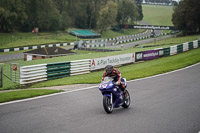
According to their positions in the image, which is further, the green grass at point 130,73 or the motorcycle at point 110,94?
the green grass at point 130,73

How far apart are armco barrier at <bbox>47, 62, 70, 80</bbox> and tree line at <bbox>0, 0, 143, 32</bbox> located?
183ft

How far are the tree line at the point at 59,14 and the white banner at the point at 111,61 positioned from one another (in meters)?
50.3

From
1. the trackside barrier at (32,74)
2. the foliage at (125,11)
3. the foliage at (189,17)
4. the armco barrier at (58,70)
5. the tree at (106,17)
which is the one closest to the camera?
the trackside barrier at (32,74)

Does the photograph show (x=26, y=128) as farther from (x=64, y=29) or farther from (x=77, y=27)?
(x=77, y=27)

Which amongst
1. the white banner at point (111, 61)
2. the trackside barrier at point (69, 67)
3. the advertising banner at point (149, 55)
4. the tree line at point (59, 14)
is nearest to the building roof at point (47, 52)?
the advertising banner at point (149, 55)

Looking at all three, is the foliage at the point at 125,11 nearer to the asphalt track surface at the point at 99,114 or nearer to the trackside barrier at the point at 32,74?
the trackside barrier at the point at 32,74

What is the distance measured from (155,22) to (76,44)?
115885 mm

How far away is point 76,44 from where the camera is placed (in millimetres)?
61344

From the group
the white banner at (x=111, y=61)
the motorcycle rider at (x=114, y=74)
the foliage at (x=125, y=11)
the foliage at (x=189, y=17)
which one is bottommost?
the white banner at (x=111, y=61)

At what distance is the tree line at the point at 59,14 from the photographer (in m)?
79.2

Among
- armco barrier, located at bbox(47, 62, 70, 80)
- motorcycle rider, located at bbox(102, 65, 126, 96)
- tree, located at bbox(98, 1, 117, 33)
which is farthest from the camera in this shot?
tree, located at bbox(98, 1, 117, 33)

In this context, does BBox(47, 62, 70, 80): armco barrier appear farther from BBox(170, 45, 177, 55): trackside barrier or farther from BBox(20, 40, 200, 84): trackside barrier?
BBox(170, 45, 177, 55): trackside barrier

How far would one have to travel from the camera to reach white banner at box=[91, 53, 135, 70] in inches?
1086

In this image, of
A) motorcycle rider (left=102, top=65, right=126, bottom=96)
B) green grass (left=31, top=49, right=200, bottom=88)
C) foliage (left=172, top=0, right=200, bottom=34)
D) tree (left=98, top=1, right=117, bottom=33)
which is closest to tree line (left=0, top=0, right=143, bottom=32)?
tree (left=98, top=1, right=117, bottom=33)
